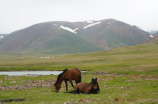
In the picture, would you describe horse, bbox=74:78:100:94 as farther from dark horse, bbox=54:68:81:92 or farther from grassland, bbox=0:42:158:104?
dark horse, bbox=54:68:81:92

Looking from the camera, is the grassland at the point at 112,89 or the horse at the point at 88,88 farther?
the horse at the point at 88,88

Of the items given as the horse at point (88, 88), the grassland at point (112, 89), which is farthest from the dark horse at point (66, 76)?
the horse at point (88, 88)

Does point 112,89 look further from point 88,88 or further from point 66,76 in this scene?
point 66,76

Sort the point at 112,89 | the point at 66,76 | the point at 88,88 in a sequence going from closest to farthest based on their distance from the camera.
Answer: the point at 88,88 < the point at 112,89 < the point at 66,76

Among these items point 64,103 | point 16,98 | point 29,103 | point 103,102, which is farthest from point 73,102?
point 16,98

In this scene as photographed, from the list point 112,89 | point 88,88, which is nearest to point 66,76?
point 88,88

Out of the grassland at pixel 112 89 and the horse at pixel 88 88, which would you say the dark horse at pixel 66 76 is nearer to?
the grassland at pixel 112 89

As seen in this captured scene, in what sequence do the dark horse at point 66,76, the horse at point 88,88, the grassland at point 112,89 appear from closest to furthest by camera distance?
the grassland at point 112,89 → the horse at point 88,88 → the dark horse at point 66,76

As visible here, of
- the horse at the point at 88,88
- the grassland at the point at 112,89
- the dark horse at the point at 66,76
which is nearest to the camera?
the grassland at the point at 112,89

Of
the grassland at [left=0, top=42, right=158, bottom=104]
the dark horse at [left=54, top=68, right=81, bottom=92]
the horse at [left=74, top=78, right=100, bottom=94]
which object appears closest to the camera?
the grassland at [left=0, top=42, right=158, bottom=104]

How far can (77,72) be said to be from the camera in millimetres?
25875

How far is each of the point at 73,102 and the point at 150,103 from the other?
5802 millimetres

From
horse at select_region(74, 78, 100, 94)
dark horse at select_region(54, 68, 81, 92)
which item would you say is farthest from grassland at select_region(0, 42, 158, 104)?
dark horse at select_region(54, 68, 81, 92)

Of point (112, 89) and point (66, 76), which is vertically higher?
point (66, 76)
